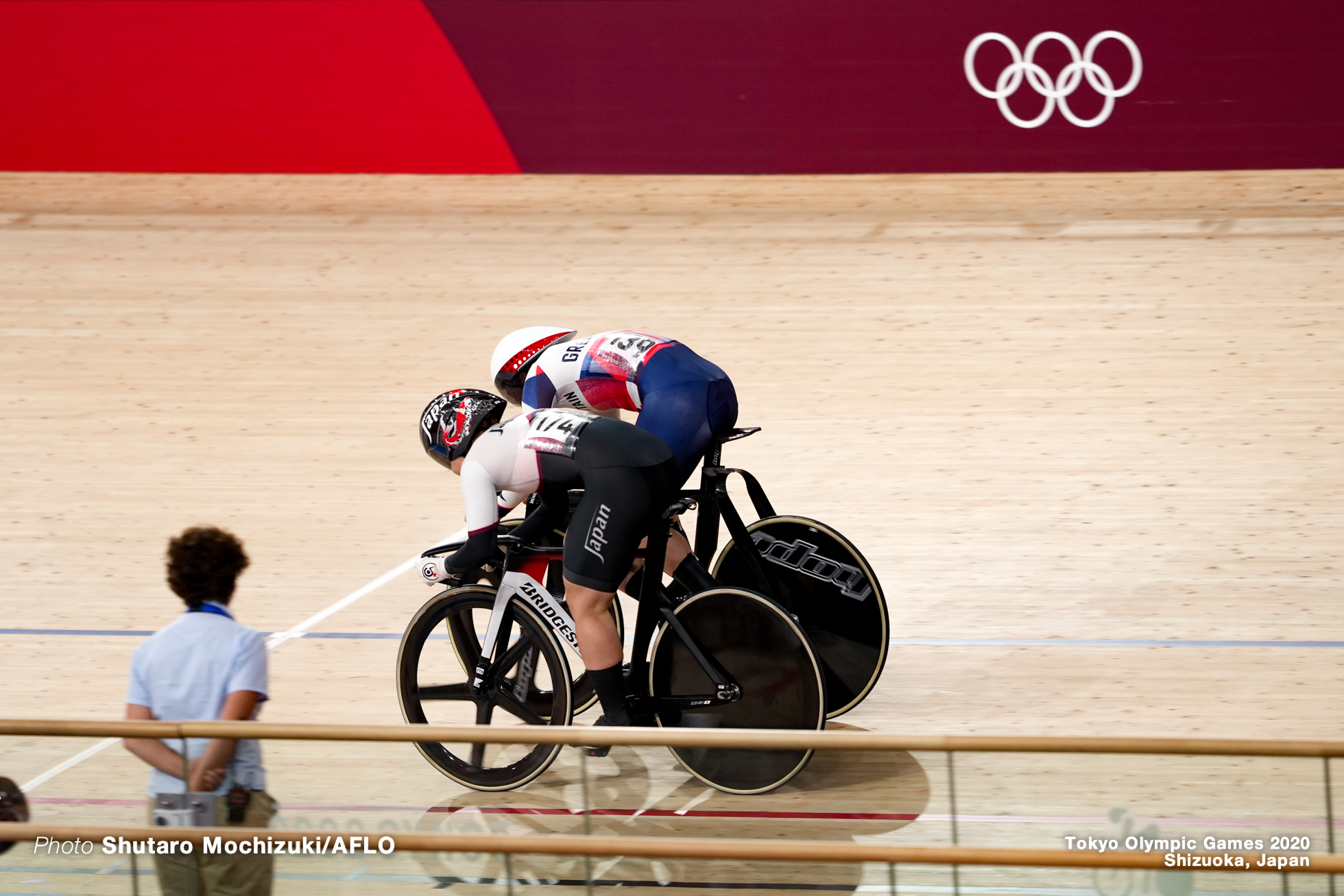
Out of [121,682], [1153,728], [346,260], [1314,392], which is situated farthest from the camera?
[346,260]

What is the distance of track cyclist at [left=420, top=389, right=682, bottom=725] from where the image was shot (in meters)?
3.85

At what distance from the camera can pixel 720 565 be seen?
459 cm

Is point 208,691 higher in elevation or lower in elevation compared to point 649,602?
lower

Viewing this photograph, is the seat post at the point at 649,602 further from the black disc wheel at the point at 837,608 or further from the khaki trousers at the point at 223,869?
the khaki trousers at the point at 223,869

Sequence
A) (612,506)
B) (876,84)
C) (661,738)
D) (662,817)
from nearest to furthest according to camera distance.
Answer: (661,738) < (662,817) < (612,506) < (876,84)

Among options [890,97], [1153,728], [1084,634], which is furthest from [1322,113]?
[1153,728]

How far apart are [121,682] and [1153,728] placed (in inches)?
129

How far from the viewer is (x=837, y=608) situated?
14.5 ft

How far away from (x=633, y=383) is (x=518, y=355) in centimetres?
41

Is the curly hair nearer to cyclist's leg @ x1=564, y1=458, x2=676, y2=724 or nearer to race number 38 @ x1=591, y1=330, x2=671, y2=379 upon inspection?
cyclist's leg @ x1=564, y1=458, x2=676, y2=724

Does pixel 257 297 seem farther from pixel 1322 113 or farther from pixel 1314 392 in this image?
pixel 1322 113

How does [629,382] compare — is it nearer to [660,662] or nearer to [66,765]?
[660,662]

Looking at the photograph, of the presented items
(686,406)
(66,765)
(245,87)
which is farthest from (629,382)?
(245,87)

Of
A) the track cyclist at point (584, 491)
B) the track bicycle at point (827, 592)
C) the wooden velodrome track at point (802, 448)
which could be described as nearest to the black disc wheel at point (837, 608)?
the track bicycle at point (827, 592)
